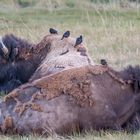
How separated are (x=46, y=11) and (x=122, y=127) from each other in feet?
54.7

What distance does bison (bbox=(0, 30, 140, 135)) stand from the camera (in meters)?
6.82

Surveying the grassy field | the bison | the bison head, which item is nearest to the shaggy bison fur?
the bison head

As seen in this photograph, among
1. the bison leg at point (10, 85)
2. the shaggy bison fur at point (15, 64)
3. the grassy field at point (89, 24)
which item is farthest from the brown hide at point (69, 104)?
the bison leg at point (10, 85)

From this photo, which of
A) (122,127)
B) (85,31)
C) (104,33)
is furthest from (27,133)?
(85,31)

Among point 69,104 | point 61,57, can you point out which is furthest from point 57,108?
point 61,57

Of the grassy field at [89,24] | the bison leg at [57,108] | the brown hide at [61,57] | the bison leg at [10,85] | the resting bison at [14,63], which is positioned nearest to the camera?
the bison leg at [57,108]

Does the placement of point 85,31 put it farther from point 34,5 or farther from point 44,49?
point 34,5

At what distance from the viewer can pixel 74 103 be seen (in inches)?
269

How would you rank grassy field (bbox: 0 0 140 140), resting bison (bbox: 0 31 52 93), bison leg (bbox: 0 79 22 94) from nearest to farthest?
resting bison (bbox: 0 31 52 93)
bison leg (bbox: 0 79 22 94)
grassy field (bbox: 0 0 140 140)

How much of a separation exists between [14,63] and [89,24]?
26.4 feet

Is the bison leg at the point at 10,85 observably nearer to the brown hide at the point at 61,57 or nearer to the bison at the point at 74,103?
the brown hide at the point at 61,57

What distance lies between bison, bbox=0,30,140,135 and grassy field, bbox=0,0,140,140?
0.14m

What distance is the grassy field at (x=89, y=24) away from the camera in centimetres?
1257

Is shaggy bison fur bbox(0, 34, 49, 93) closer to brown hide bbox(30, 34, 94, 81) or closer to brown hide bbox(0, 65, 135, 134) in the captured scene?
brown hide bbox(30, 34, 94, 81)
